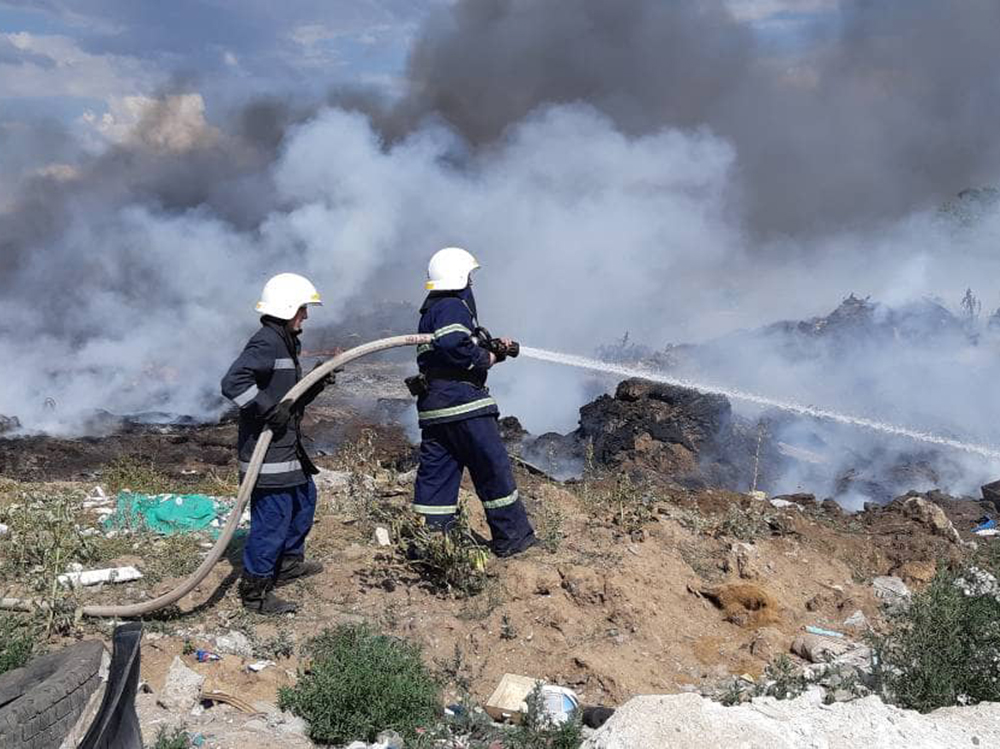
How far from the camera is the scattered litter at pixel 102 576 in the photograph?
190 inches

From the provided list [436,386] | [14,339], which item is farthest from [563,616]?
[14,339]

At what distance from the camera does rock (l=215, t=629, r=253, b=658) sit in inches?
168

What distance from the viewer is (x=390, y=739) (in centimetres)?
343

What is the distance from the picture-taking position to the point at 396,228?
17578 millimetres

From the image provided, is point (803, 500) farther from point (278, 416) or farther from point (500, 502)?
point (278, 416)

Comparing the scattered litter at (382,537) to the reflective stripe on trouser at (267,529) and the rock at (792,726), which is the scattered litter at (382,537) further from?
the rock at (792,726)

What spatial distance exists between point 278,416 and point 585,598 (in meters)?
1.77

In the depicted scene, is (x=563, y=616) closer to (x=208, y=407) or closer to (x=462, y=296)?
(x=462, y=296)

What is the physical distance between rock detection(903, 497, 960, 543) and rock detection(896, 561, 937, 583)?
1079 millimetres

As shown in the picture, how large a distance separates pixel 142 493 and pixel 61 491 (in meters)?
0.58

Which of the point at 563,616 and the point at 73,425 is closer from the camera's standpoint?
the point at 563,616

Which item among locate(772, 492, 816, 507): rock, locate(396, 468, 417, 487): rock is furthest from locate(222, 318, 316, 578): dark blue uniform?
locate(772, 492, 816, 507): rock

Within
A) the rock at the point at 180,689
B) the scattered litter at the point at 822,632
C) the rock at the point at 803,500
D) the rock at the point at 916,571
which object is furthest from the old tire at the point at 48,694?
the rock at the point at 803,500

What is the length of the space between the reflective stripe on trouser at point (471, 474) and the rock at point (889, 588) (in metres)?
2.05
